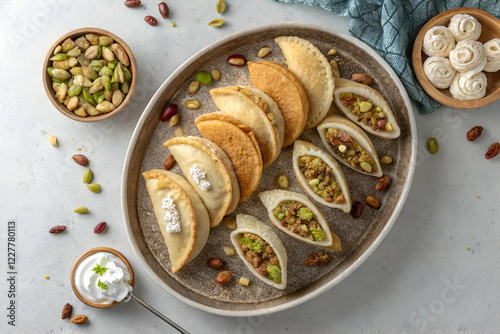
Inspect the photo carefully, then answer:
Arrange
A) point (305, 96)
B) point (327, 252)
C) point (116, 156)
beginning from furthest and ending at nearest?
point (116, 156)
point (327, 252)
point (305, 96)

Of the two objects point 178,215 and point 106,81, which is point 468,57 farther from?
point 106,81

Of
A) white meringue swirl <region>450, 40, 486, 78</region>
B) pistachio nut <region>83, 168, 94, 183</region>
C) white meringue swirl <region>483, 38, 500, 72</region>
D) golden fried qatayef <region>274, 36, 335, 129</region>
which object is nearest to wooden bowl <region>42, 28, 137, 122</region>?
pistachio nut <region>83, 168, 94, 183</region>

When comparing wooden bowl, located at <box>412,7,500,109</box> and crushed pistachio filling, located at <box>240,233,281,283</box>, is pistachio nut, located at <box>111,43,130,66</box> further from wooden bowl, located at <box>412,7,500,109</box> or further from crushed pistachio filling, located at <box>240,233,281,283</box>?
wooden bowl, located at <box>412,7,500,109</box>

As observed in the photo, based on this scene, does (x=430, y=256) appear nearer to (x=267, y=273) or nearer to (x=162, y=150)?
(x=267, y=273)

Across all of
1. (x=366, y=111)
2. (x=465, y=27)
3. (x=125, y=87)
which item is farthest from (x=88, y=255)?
(x=465, y=27)

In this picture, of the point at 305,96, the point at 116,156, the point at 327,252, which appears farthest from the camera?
the point at 116,156

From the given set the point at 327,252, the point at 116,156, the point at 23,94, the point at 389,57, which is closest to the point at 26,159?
the point at 23,94

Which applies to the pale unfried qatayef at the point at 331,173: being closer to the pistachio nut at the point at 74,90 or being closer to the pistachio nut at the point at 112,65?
the pistachio nut at the point at 112,65
